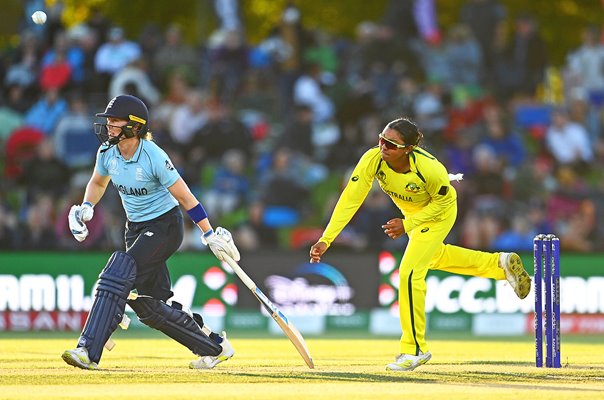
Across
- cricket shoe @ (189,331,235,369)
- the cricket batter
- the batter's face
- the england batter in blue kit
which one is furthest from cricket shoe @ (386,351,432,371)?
the batter's face

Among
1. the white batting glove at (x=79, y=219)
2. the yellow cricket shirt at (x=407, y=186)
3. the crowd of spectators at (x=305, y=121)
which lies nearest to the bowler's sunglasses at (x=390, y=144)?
the yellow cricket shirt at (x=407, y=186)

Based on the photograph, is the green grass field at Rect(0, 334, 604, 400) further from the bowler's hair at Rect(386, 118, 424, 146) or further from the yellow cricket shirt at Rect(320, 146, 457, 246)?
the bowler's hair at Rect(386, 118, 424, 146)

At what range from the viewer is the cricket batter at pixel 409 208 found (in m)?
11.0

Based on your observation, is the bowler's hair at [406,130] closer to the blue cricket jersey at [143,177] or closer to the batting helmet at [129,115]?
the blue cricket jersey at [143,177]

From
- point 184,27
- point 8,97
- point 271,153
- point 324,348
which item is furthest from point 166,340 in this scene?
point 184,27

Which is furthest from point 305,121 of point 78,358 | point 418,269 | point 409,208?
point 78,358

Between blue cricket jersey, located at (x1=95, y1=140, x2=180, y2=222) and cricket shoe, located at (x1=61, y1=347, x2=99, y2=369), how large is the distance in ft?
3.67

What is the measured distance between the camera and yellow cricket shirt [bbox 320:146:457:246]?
36.4 feet

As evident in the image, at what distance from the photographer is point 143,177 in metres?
10.7

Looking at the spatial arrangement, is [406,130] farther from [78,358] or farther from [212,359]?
[78,358]

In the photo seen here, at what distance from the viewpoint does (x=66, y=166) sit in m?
20.5

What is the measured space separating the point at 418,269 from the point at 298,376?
1.37m

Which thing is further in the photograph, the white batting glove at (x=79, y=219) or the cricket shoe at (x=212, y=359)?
the cricket shoe at (x=212, y=359)

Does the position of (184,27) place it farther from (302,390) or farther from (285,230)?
(302,390)
